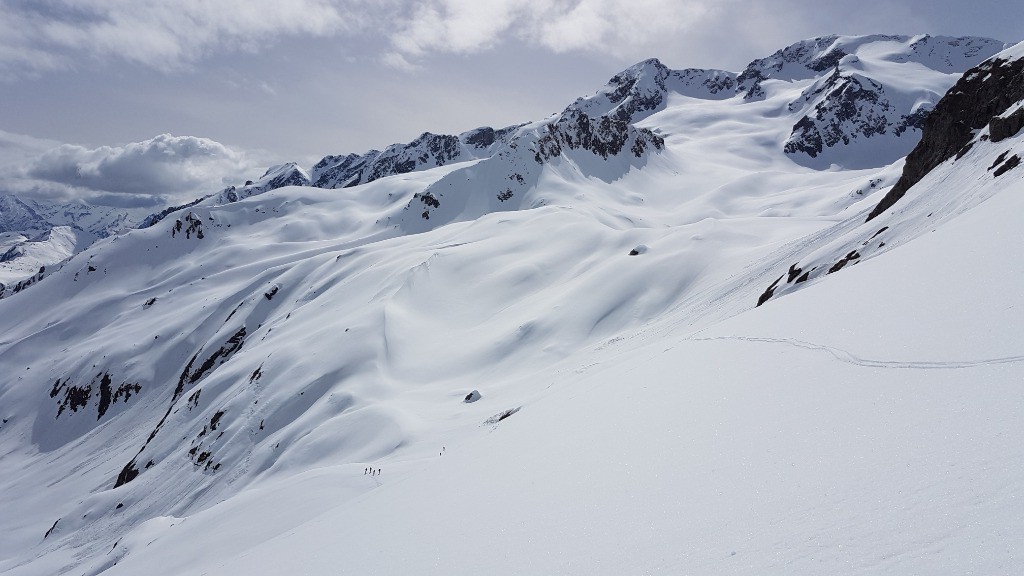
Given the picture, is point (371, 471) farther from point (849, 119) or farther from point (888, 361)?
point (849, 119)

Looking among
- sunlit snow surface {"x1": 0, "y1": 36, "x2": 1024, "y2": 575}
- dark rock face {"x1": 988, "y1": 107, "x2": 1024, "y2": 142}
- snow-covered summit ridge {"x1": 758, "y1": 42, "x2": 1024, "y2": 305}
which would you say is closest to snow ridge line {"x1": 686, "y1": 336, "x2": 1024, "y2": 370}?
sunlit snow surface {"x1": 0, "y1": 36, "x2": 1024, "y2": 575}

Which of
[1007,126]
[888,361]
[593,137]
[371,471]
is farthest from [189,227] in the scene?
[888,361]

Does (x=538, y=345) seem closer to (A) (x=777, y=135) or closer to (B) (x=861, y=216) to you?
(B) (x=861, y=216)

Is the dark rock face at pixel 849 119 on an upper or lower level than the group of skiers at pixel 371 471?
upper

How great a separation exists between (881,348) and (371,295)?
57.0 metres

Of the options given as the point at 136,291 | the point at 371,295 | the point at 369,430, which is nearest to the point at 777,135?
the point at 371,295

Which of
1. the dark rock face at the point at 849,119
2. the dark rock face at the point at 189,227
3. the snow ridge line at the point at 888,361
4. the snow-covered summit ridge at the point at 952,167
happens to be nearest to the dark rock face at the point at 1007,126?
the snow-covered summit ridge at the point at 952,167

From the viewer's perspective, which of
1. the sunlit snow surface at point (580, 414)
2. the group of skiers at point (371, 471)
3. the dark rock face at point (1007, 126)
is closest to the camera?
the sunlit snow surface at point (580, 414)

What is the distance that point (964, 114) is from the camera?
28.3 m

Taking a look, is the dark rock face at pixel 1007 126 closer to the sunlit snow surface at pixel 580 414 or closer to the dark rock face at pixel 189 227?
the sunlit snow surface at pixel 580 414

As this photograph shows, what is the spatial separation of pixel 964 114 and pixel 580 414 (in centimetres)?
3254

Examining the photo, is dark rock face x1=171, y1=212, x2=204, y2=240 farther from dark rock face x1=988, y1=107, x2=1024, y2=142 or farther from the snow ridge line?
the snow ridge line

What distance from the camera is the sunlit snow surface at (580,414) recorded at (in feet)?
15.4

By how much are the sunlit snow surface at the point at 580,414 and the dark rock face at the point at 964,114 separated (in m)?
3.49
